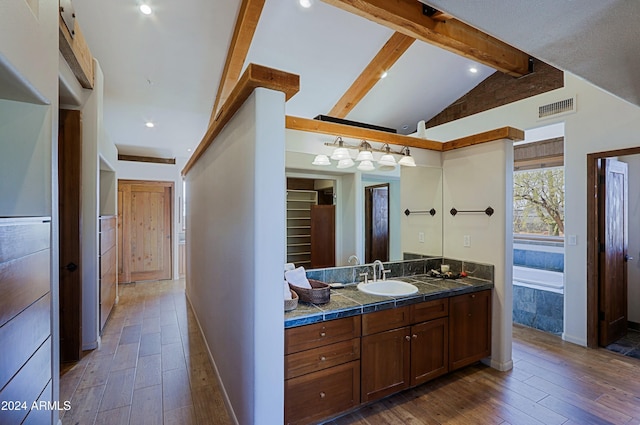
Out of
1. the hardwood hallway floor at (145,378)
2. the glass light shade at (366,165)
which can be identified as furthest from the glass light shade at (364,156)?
the hardwood hallway floor at (145,378)

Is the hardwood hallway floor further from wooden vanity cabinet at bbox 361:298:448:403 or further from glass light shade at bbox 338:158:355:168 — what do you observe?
glass light shade at bbox 338:158:355:168

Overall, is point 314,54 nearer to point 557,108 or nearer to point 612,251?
point 557,108

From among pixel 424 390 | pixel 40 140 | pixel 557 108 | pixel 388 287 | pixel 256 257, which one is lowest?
pixel 424 390

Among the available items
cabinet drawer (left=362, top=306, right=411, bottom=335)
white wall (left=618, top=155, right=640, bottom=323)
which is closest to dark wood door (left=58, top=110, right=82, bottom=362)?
cabinet drawer (left=362, top=306, right=411, bottom=335)

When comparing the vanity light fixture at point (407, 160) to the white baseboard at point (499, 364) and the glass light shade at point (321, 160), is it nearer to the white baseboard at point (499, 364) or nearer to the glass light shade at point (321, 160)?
the glass light shade at point (321, 160)

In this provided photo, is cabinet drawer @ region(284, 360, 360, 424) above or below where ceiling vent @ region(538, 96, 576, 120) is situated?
below

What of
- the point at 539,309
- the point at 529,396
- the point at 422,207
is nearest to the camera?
the point at 529,396

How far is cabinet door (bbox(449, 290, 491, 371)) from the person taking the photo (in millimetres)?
2562

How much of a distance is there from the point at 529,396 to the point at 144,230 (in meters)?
6.61

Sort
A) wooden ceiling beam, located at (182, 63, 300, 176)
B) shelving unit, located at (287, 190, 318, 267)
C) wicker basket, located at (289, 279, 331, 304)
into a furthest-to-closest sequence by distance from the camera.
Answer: shelving unit, located at (287, 190, 318, 267) < wicker basket, located at (289, 279, 331, 304) < wooden ceiling beam, located at (182, 63, 300, 176)

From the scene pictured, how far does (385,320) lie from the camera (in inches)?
84.9

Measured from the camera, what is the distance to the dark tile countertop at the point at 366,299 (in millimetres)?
1866

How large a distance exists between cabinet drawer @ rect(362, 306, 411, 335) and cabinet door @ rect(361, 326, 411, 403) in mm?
36

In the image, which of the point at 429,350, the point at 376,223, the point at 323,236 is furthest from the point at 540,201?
the point at 323,236
